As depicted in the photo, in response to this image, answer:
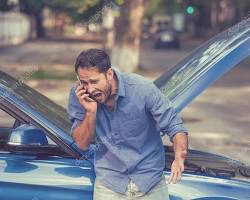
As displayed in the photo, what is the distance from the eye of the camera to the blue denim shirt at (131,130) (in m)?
3.47

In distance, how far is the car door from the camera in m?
3.57

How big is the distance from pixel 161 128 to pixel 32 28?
2560 inches

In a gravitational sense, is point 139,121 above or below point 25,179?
above

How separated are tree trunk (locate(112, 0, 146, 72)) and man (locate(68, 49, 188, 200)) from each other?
779 inches

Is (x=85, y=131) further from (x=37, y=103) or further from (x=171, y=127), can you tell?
(x=37, y=103)

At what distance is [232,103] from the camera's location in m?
16.4

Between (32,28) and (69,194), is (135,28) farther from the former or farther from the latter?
(32,28)

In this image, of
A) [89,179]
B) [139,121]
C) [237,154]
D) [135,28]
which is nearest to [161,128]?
[139,121]

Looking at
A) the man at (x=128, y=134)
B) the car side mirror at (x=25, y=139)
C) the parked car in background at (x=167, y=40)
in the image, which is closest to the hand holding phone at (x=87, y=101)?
the man at (x=128, y=134)

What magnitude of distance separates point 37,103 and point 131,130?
878 millimetres

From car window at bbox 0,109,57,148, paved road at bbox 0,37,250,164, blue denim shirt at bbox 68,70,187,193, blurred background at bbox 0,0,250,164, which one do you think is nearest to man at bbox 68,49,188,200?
blue denim shirt at bbox 68,70,187,193

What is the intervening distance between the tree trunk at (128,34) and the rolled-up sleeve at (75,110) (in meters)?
19.8

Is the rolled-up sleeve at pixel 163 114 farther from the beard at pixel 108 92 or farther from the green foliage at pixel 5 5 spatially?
the green foliage at pixel 5 5

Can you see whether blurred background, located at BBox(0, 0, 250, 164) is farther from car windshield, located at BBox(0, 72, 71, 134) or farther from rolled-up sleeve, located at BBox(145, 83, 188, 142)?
rolled-up sleeve, located at BBox(145, 83, 188, 142)
